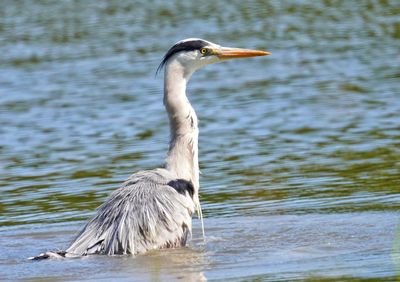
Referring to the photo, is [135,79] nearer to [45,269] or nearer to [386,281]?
[45,269]

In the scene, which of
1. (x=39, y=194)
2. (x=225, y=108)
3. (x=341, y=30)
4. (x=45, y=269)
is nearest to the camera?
(x=45, y=269)

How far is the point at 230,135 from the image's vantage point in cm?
1378

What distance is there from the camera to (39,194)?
11.6 metres

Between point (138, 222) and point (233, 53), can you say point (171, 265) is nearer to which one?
point (138, 222)

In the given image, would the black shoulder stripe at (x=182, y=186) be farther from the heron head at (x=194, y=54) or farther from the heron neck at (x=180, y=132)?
the heron head at (x=194, y=54)

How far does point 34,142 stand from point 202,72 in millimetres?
4886

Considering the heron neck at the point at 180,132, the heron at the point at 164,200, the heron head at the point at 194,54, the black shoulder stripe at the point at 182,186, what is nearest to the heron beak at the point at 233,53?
the heron head at the point at 194,54

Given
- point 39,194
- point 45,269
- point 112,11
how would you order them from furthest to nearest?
point 112,11
point 39,194
point 45,269

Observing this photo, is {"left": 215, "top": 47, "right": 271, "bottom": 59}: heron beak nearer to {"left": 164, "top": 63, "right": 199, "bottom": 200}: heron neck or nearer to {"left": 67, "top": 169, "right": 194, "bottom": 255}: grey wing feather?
{"left": 164, "top": 63, "right": 199, "bottom": 200}: heron neck

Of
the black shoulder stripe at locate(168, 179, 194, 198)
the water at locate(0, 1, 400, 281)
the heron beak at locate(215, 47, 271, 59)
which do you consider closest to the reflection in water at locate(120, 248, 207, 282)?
the water at locate(0, 1, 400, 281)

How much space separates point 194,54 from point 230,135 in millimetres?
3652

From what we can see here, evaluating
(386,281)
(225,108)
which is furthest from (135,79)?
(386,281)

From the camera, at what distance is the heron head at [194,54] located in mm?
10086

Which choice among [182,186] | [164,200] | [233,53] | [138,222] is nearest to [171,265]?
[138,222]
